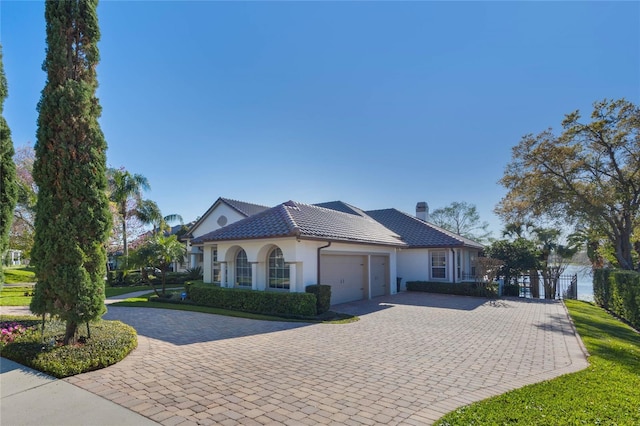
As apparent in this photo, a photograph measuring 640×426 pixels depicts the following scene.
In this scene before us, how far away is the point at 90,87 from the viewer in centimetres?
805

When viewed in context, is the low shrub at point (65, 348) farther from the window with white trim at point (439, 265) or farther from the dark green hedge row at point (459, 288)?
the window with white trim at point (439, 265)

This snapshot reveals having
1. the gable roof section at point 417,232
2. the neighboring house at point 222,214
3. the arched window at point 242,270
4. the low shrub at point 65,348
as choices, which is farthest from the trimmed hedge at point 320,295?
the neighboring house at point 222,214

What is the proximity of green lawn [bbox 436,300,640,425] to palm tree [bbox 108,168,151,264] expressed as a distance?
1168 inches

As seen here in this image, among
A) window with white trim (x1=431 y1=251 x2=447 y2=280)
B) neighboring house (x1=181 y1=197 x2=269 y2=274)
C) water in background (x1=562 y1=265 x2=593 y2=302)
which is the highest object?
neighboring house (x1=181 y1=197 x2=269 y2=274)

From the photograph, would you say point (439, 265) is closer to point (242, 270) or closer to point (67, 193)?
point (242, 270)

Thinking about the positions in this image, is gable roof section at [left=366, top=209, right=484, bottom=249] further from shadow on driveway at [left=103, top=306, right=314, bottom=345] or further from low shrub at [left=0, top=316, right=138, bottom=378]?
low shrub at [left=0, top=316, right=138, bottom=378]

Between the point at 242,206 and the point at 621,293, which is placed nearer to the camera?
the point at 621,293

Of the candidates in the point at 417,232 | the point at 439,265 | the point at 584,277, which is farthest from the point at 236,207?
the point at 584,277

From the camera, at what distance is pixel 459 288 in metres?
21.6

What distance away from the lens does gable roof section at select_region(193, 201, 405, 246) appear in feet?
47.4

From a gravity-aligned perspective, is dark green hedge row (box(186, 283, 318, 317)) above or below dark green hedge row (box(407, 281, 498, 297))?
above

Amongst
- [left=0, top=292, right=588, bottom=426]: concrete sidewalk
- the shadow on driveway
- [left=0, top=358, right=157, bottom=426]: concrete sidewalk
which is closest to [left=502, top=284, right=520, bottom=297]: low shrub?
[left=0, top=292, right=588, bottom=426]: concrete sidewalk

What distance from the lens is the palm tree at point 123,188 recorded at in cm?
2923

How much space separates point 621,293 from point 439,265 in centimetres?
945
